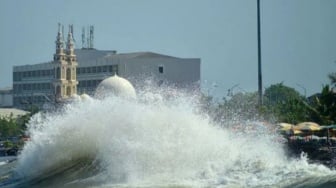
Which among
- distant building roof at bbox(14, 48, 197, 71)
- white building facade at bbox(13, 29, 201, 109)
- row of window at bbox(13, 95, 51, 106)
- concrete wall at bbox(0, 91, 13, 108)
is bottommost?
row of window at bbox(13, 95, 51, 106)

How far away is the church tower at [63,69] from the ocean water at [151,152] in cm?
7621

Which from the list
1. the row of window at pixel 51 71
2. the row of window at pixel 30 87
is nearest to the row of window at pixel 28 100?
the row of window at pixel 30 87

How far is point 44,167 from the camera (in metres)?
28.5

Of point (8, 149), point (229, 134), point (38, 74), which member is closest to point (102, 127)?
point (229, 134)

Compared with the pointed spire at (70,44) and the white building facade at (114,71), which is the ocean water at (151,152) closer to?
the pointed spire at (70,44)

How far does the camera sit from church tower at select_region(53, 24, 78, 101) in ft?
350

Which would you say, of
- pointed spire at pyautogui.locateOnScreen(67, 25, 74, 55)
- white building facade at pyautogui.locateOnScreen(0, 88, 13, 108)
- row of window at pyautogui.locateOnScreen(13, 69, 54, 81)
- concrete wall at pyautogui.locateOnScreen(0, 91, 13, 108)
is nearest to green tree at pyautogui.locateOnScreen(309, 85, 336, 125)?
pointed spire at pyautogui.locateOnScreen(67, 25, 74, 55)

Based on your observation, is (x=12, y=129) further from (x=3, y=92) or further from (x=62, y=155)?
(x=62, y=155)

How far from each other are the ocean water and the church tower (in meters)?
76.2

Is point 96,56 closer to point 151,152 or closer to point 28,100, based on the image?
point 28,100

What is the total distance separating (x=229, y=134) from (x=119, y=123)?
383 cm

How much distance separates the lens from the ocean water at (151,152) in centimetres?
2292

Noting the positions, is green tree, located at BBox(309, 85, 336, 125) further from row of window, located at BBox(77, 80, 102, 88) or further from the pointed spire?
row of window, located at BBox(77, 80, 102, 88)

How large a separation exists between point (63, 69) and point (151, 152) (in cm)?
8401
